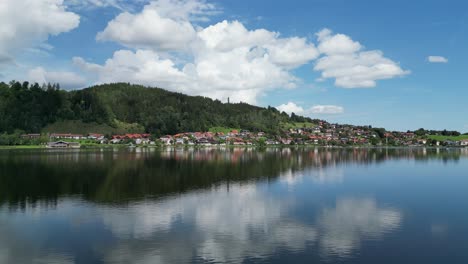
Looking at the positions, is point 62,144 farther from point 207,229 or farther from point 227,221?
point 207,229

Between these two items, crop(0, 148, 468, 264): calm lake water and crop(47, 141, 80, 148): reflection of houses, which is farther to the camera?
crop(47, 141, 80, 148): reflection of houses

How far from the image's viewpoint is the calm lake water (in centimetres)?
2203

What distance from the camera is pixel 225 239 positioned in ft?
81.7

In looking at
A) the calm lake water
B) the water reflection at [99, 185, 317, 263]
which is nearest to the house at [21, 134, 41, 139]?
the calm lake water

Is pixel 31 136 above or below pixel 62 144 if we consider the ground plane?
above

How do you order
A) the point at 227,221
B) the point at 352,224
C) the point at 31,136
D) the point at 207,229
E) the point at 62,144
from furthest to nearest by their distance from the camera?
the point at 31,136 → the point at 62,144 → the point at 227,221 → the point at 352,224 → the point at 207,229

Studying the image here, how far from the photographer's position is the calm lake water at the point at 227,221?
22.0 meters

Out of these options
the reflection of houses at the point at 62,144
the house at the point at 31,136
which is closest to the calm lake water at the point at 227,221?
the reflection of houses at the point at 62,144

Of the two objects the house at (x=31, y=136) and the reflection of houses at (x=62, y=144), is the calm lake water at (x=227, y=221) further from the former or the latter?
the house at (x=31, y=136)

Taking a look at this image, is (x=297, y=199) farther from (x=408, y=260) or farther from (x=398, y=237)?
(x=408, y=260)

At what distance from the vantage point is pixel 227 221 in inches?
1182

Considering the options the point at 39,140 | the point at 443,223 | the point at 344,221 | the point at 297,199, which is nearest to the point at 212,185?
the point at 297,199

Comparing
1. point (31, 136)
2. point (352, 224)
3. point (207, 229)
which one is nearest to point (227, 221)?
point (207, 229)

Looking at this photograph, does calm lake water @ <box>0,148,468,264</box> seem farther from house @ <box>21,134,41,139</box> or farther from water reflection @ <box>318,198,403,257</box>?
house @ <box>21,134,41,139</box>
